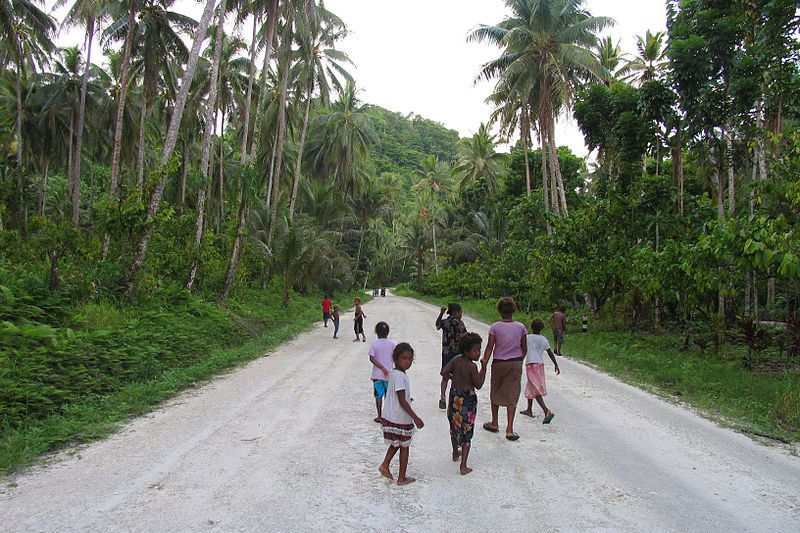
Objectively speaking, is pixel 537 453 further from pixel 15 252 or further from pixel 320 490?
pixel 15 252

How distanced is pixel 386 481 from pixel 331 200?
109ft

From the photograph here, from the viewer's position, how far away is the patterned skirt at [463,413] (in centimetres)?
480

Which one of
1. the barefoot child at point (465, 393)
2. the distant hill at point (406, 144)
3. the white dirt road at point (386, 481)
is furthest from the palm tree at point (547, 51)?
the distant hill at point (406, 144)

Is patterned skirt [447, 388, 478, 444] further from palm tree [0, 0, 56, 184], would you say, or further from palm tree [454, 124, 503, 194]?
palm tree [454, 124, 503, 194]

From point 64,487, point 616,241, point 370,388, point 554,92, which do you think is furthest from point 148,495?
point 554,92

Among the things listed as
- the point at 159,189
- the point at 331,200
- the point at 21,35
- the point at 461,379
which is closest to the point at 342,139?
the point at 331,200

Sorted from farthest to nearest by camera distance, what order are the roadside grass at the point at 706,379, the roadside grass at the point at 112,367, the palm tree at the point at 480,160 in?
the palm tree at the point at 480,160 < the roadside grass at the point at 706,379 < the roadside grass at the point at 112,367

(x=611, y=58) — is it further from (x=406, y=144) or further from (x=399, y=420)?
(x=406, y=144)

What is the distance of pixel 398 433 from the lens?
4.49 meters

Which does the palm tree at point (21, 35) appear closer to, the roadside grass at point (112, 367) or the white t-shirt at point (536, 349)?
the roadside grass at point (112, 367)

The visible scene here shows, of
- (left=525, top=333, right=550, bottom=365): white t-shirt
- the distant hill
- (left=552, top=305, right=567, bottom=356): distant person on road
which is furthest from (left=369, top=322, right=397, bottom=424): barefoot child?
the distant hill

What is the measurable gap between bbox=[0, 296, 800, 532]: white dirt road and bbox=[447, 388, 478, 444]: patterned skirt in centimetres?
35

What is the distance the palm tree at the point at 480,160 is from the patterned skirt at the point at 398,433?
121 feet

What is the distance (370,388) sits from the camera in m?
8.70
